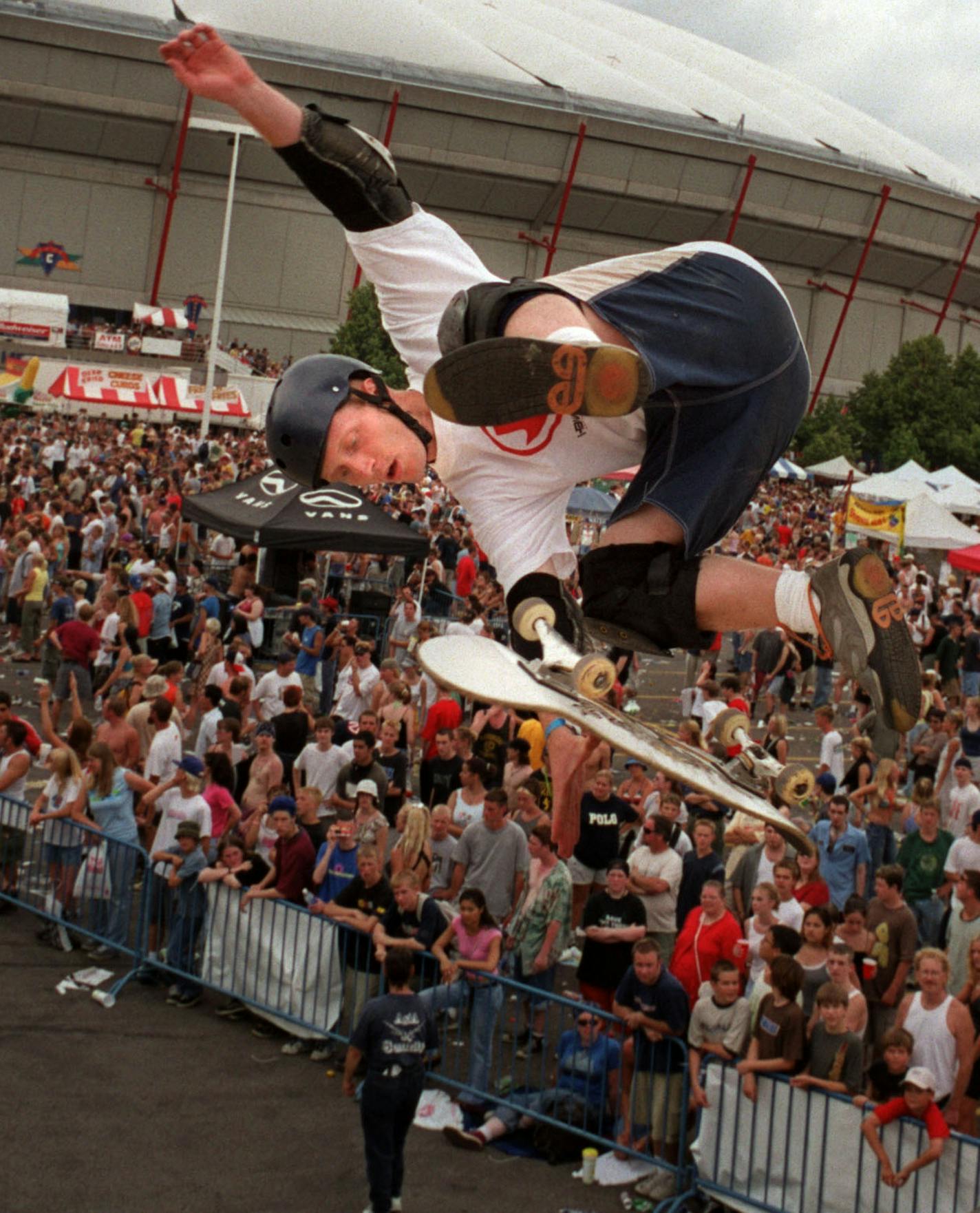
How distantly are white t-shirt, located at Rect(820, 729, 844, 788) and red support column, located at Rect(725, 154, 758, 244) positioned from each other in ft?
131

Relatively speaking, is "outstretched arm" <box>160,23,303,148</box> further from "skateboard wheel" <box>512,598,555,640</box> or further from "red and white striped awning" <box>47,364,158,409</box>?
"red and white striped awning" <box>47,364,158,409</box>

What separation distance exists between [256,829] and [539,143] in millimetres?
43790

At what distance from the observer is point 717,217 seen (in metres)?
52.8

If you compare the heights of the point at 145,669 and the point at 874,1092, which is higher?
the point at 874,1092

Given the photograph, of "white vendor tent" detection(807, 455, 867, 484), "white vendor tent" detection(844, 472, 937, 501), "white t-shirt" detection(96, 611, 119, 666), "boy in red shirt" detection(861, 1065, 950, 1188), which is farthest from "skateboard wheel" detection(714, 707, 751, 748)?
"white vendor tent" detection(807, 455, 867, 484)

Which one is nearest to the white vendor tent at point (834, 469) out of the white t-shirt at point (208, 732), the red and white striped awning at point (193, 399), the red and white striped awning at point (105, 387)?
the red and white striped awning at point (193, 399)

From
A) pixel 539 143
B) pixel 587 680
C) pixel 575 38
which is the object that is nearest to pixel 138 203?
pixel 539 143

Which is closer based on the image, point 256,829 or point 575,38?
point 256,829

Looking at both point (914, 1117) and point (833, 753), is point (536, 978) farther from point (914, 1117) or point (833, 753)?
point (833, 753)

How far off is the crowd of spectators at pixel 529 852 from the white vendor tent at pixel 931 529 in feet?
23.1

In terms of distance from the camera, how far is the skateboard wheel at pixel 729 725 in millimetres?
4246

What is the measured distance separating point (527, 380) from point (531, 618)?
947mm

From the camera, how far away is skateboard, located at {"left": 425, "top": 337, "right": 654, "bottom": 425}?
3.23 m

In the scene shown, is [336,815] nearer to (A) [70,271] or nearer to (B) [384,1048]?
(B) [384,1048]
